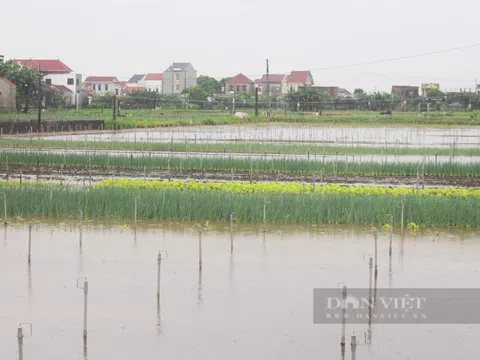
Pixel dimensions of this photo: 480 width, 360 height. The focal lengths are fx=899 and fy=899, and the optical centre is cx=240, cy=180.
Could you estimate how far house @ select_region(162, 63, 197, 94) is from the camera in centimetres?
11588

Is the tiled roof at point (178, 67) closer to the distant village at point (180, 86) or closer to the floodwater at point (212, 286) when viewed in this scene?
the distant village at point (180, 86)

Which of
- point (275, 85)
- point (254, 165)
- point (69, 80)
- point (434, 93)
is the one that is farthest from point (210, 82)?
point (254, 165)

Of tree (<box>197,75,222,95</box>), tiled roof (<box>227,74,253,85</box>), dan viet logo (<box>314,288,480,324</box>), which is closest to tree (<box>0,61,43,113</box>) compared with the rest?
tree (<box>197,75,222,95</box>)

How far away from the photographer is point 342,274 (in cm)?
1281

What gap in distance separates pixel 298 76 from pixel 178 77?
15522mm

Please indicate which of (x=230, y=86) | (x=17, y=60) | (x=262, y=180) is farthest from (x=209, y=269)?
(x=230, y=86)

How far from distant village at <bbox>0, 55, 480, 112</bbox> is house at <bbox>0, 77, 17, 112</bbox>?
1711 centimetres

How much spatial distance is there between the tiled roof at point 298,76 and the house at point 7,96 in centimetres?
5528

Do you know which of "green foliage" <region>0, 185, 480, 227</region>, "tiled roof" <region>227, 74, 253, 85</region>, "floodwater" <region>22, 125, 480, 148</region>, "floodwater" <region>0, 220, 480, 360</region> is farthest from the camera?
"tiled roof" <region>227, 74, 253, 85</region>

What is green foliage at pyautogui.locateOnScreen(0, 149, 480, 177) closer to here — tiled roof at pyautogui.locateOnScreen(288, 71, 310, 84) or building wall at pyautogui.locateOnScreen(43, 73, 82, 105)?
building wall at pyautogui.locateOnScreen(43, 73, 82, 105)

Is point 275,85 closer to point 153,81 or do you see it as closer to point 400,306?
point 153,81

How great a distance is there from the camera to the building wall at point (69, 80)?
294ft

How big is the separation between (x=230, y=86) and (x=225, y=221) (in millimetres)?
102828

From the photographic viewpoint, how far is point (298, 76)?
376ft
